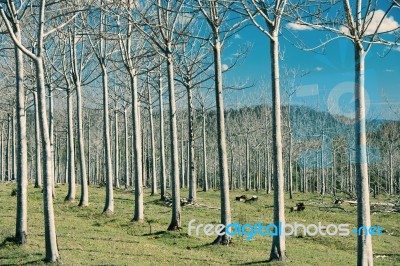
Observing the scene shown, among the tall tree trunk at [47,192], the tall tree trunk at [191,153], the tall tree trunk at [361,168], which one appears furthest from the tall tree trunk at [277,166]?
the tall tree trunk at [191,153]

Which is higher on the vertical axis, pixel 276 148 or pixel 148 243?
pixel 276 148

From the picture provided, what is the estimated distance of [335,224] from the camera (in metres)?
16.3

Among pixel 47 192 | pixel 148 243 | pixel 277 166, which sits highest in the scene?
pixel 277 166

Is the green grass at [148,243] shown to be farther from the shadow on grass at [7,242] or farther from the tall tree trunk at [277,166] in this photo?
the tall tree trunk at [277,166]

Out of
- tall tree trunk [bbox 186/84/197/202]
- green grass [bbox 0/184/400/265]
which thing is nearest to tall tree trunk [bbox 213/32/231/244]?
green grass [bbox 0/184/400/265]

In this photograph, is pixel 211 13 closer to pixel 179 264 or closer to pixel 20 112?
pixel 20 112

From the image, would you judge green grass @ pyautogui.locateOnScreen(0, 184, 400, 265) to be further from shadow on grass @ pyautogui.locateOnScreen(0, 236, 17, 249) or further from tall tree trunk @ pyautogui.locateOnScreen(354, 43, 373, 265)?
tall tree trunk @ pyautogui.locateOnScreen(354, 43, 373, 265)

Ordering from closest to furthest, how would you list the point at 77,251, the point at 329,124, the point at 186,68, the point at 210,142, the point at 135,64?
the point at 77,251, the point at 135,64, the point at 186,68, the point at 329,124, the point at 210,142

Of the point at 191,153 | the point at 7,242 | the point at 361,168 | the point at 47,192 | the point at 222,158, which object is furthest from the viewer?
the point at 191,153

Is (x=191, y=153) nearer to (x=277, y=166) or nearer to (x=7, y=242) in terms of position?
(x=277, y=166)

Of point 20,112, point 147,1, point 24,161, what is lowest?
point 24,161

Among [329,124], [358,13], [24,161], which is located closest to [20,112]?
[24,161]

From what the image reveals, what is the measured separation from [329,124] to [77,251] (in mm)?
38156

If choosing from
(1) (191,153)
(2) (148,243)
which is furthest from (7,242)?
(1) (191,153)
